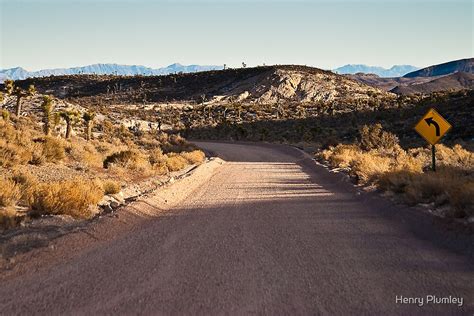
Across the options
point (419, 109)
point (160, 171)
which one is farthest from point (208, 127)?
point (160, 171)

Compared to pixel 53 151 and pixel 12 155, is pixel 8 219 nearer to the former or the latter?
pixel 12 155

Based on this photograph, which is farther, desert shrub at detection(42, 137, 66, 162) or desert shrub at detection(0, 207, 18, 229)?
desert shrub at detection(42, 137, 66, 162)

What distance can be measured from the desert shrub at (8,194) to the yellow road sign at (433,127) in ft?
36.7

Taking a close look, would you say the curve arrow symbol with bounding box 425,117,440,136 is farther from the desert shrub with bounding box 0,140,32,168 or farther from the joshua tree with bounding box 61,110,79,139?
the joshua tree with bounding box 61,110,79,139

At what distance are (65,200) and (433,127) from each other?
34.3 ft

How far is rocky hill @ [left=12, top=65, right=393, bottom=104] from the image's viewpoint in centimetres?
11844

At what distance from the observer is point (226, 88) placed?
131500 millimetres

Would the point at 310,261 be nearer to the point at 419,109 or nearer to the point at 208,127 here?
the point at 419,109

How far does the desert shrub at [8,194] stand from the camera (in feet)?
32.7

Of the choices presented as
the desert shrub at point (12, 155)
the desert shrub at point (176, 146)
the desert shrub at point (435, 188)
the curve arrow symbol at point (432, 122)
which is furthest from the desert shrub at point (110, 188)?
the desert shrub at point (176, 146)
